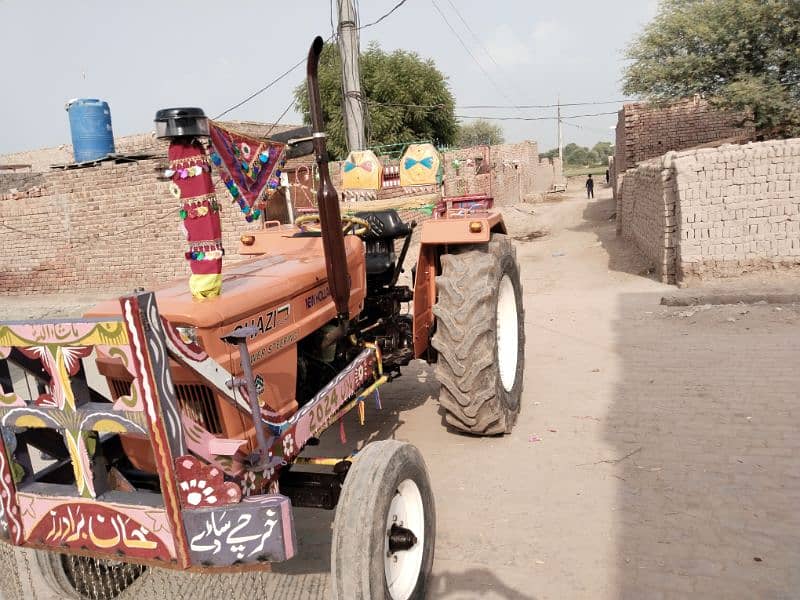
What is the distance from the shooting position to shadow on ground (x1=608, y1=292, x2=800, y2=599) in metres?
2.69

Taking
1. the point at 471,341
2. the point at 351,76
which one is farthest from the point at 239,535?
the point at 351,76

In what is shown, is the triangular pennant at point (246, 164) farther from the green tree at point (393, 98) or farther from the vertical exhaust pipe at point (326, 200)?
the green tree at point (393, 98)

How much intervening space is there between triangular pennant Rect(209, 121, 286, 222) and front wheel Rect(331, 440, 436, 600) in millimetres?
1233

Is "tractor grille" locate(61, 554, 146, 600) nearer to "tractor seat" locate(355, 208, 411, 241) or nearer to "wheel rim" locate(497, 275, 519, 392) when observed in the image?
"tractor seat" locate(355, 208, 411, 241)

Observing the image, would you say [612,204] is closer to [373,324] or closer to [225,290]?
[373,324]

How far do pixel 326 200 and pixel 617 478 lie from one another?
239 cm

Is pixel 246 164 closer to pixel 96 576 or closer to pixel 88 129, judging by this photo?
pixel 96 576

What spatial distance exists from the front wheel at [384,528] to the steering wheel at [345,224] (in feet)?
5.64

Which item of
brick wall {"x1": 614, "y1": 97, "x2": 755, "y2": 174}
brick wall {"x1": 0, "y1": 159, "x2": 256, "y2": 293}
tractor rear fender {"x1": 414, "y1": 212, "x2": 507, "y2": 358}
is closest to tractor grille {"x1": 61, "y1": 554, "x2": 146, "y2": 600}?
tractor rear fender {"x1": 414, "y1": 212, "x2": 507, "y2": 358}

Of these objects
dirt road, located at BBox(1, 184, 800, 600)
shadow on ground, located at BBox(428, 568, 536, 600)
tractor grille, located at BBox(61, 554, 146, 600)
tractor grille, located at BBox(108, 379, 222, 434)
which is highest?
tractor grille, located at BBox(108, 379, 222, 434)

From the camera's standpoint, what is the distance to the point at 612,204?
2056 centimetres

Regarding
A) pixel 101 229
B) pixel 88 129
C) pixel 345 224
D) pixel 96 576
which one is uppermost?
pixel 88 129

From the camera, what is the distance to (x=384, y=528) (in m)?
2.18

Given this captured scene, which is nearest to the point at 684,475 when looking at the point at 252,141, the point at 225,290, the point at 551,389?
the point at 551,389
